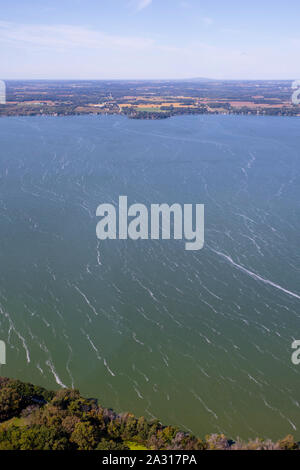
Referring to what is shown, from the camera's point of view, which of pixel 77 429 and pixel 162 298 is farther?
pixel 162 298

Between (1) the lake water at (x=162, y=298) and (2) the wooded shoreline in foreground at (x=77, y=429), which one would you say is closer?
(2) the wooded shoreline in foreground at (x=77, y=429)

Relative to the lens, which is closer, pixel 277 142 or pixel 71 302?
pixel 71 302

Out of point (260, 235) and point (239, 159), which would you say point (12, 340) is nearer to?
point (260, 235)

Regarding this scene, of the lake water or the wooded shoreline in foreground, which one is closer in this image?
the wooded shoreline in foreground

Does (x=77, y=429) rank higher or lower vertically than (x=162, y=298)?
lower

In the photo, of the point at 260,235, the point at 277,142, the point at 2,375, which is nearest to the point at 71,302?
the point at 2,375
